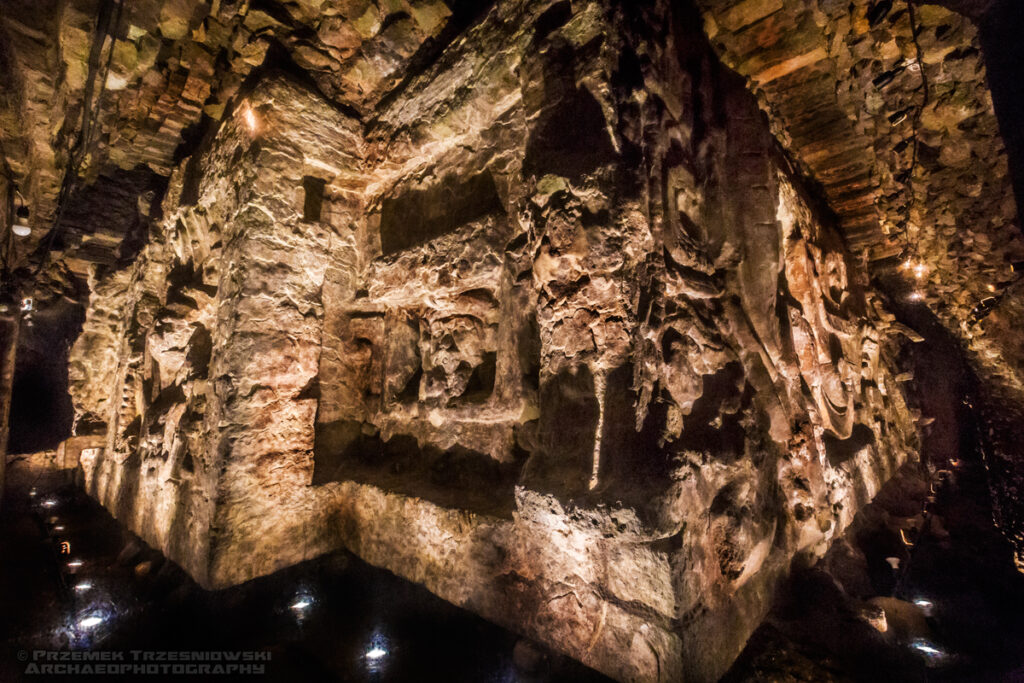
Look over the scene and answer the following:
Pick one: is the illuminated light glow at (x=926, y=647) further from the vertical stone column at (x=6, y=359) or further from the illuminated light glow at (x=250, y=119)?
the vertical stone column at (x=6, y=359)

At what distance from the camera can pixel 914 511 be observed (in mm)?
3924

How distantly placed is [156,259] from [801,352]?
16.0ft

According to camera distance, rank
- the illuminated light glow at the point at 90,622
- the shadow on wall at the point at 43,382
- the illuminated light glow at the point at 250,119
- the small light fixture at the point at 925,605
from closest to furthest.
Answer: the illuminated light glow at the point at 90,622, the small light fixture at the point at 925,605, the illuminated light glow at the point at 250,119, the shadow on wall at the point at 43,382

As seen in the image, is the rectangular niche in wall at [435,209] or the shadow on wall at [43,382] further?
the shadow on wall at [43,382]

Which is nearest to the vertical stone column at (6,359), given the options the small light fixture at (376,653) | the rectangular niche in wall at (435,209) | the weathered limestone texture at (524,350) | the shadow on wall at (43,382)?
the weathered limestone texture at (524,350)

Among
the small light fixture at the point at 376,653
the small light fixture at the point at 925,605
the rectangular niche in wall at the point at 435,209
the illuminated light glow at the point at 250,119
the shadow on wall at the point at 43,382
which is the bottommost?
the small light fixture at the point at 925,605

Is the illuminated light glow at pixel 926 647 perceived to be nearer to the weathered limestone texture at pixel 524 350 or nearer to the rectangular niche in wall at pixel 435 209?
the weathered limestone texture at pixel 524 350

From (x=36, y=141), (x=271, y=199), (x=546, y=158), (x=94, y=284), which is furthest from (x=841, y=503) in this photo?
(x=36, y=141)

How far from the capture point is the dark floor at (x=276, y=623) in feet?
5.63

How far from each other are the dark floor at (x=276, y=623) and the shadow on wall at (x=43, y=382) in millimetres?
→ 4457

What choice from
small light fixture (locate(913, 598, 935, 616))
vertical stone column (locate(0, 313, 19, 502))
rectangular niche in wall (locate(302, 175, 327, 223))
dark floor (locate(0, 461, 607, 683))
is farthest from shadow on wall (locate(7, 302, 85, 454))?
small light fixture (locate(913, 598, 935, 616))

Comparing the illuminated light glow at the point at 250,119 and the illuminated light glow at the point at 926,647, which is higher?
the illuminated light glow at the point at 250,119

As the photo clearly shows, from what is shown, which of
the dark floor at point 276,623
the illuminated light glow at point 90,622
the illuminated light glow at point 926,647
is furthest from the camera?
the illuminated light glow at point 90,622

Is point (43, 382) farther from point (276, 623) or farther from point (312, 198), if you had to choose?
point (276, 623)
